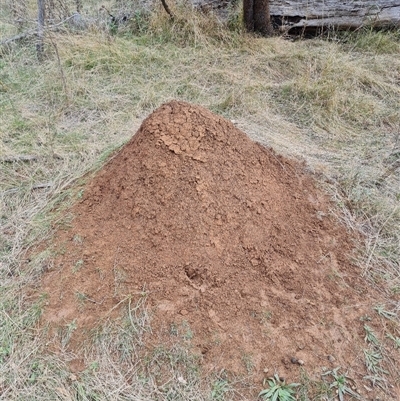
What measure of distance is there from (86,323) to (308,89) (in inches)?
109

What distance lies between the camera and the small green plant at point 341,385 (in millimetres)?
1484

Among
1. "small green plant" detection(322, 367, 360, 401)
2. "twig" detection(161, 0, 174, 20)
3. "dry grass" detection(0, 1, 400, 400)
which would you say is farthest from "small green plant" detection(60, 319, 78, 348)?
"twig" detection(161, 0, 174, 20)

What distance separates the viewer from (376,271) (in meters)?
1.93

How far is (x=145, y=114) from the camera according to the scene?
326 cm

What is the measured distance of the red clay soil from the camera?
64.2 inches

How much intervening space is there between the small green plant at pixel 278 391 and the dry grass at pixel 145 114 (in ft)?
0.55

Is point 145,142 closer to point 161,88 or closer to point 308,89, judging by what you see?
point 161,88

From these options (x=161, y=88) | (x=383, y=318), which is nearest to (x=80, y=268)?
(x=383, y=318)

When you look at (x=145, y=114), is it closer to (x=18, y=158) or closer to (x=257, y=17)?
(x=18, y=158)

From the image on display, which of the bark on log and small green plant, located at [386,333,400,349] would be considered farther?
the bark on log

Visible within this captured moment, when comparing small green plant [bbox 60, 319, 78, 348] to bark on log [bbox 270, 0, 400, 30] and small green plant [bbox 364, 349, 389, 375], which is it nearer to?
small green plant [bbox 364, 349, 389, 375]

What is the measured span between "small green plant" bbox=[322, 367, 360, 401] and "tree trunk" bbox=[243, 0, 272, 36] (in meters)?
3.97

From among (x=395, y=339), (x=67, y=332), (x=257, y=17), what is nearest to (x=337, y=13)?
(x=257, y=17)

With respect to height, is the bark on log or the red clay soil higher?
the bark on log
